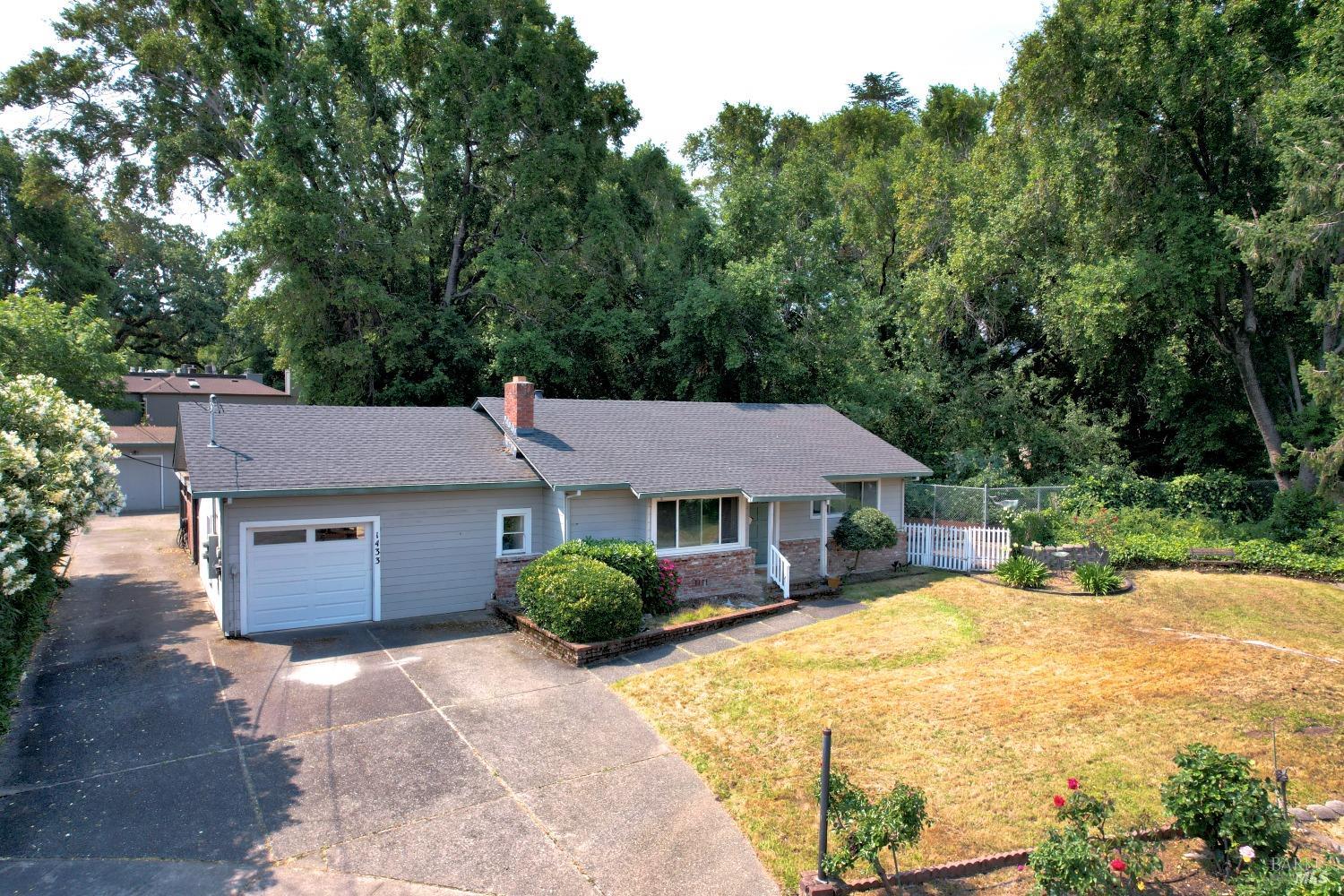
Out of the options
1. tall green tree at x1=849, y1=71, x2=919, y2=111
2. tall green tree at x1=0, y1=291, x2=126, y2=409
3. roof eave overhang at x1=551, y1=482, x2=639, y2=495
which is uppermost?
tall green tree at x1=849, y1=71, x2=919, y2=111

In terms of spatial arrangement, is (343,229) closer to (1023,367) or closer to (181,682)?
(181,682)

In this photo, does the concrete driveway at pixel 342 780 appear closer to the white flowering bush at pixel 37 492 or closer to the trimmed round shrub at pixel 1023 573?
the white flowering bush at pixel 37 492

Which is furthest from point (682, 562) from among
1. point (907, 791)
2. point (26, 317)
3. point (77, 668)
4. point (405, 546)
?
point (26, 317)

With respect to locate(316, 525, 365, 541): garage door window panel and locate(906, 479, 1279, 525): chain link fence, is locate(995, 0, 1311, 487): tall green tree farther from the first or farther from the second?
locate(316, 525, 365, 541): garage door window panel

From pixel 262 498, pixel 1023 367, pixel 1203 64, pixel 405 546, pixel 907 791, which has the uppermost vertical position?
pixel 1203 64

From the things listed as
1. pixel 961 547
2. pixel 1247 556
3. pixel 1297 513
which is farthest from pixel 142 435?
pixel 1297 513

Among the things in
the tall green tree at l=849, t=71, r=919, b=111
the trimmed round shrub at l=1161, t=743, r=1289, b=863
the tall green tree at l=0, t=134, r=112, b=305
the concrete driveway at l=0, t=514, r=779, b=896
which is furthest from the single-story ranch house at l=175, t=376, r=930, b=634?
the tall green tree at l=849, t=71, r=919, b=111
